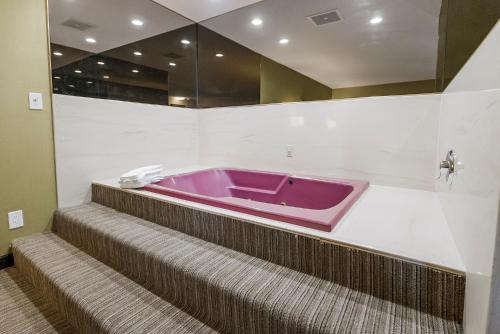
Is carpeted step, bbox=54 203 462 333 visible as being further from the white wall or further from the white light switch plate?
the white light switch plate

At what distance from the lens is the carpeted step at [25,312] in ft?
4.02

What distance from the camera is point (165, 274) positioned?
114cm

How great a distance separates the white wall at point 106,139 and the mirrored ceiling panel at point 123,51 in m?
0.10

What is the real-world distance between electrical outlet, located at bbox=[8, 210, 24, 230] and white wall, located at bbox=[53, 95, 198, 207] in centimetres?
25

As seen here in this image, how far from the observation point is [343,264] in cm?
93

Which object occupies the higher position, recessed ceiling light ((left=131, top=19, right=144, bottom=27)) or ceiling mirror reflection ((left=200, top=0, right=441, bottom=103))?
recessed ceiling light ((left=131, top=19, right=144, bottom=27))

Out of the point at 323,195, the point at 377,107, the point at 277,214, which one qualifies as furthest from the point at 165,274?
the point at 377,107

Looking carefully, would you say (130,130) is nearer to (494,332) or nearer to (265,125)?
(265,125)

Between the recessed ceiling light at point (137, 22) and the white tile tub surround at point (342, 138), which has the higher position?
the recessed ceiling light at point (137, 22)

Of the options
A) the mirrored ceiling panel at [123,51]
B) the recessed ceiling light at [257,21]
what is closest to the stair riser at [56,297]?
the mirrored ceiling panel at [123,51]

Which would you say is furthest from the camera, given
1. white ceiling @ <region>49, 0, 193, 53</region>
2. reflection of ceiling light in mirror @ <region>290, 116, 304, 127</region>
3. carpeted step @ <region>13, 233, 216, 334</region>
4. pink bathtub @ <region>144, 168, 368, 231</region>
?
reflection of ceiling light in mirror @ <region>290, 116, 304, 127</region>

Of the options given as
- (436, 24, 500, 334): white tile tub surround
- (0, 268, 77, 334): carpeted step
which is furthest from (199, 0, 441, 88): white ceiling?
(0, 268, 77, 334): carpeted step

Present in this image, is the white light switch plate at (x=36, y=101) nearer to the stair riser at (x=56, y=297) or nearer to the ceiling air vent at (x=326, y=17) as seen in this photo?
the stair riser at (x=56, y=297)

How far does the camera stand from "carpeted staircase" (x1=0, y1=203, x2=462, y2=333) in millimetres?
793
